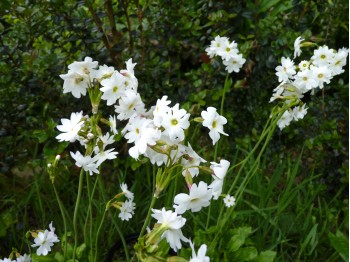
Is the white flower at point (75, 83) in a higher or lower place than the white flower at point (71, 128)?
higher

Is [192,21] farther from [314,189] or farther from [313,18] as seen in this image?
A: [314,189]

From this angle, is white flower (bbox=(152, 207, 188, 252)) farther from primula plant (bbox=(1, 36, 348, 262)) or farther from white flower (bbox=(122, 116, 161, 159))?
white flower (bbox=(122, 116, 161, 159))

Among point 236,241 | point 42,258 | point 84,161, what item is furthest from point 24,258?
point 236,241

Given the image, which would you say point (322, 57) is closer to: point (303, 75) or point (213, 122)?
point (303, 75)

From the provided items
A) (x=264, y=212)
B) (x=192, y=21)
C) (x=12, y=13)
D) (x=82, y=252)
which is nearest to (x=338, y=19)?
(x=192, y=21)

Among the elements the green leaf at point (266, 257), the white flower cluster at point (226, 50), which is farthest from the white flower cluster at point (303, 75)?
the green leaf at point (266, 257)

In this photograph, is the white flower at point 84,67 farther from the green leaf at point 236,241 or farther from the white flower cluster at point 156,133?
the green leaf at point 236,241

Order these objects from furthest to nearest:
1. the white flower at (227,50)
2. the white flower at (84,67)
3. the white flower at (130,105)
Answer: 1. the white flower at (227,50)
2. the white flower at (84,67)
3. the white flower at (130,105)
